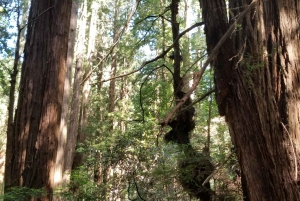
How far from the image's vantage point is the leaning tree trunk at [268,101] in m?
3.29

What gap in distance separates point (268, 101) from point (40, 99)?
8.92 feet

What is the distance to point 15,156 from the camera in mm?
4059

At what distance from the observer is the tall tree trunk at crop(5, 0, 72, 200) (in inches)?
159

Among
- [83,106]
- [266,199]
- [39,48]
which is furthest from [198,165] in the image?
[83,106]

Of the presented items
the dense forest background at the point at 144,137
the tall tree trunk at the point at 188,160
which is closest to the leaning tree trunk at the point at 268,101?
the dense forest background at the point at 144,137

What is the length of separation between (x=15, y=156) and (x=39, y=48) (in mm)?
1408

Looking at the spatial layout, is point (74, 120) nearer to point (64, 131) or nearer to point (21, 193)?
point (64, 131)

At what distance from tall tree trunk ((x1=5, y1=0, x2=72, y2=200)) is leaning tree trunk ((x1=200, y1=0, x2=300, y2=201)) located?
7.15ft

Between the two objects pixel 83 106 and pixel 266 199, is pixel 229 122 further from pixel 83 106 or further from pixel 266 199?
pixel 83 106

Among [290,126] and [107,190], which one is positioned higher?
[290,126]

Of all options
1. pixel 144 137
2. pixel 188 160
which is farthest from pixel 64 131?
pixel 188 160

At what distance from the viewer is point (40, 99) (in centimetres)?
421

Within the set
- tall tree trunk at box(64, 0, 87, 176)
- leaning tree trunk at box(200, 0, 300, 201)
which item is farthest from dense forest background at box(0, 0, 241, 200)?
leaning tree trunk at box(200, 0, 300, 201)

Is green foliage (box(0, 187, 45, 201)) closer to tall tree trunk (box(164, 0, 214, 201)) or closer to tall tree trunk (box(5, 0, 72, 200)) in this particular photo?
tall tree trunk (box(5, 0, 72, 200))
